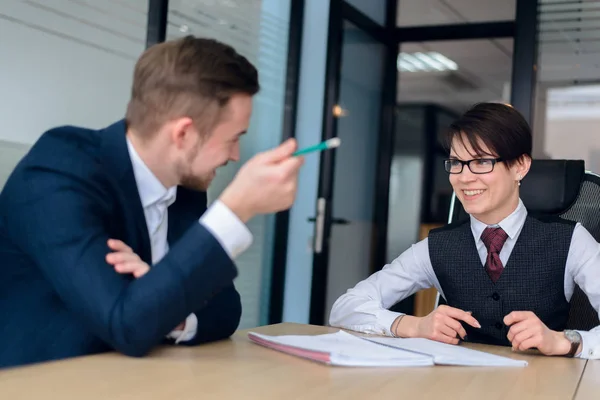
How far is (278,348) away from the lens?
4.47 ft

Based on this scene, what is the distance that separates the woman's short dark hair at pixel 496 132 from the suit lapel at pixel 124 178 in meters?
0.92

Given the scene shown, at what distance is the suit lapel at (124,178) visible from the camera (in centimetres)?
131

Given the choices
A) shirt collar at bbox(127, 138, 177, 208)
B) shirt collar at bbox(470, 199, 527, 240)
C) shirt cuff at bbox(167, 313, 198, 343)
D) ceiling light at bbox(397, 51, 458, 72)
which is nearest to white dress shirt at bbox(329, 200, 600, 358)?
shirt collar at bbox(470, 199, 527, 240)

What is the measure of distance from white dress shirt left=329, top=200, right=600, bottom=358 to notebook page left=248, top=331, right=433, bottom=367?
309mm

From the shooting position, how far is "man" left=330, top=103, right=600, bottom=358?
6.07ft

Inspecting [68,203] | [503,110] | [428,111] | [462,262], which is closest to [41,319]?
[68,203]

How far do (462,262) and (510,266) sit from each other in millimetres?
117

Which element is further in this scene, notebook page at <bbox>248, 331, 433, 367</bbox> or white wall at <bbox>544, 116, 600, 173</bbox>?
white wall at <bbox>544, 116, 600, 173</bbox>

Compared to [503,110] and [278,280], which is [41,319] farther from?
[278,280]

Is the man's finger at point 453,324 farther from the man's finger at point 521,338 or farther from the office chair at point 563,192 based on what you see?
the office chair at point 563,192

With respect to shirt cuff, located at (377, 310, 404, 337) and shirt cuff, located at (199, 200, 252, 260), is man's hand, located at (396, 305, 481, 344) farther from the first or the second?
shirt cuff, located at (199, 200, 252, 260)

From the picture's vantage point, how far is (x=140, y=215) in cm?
134

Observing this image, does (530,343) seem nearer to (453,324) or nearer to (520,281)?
(453,324)

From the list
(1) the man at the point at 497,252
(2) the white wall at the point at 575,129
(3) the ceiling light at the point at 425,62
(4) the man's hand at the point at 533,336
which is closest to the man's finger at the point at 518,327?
(4) the man's hand at the point at 533,336
